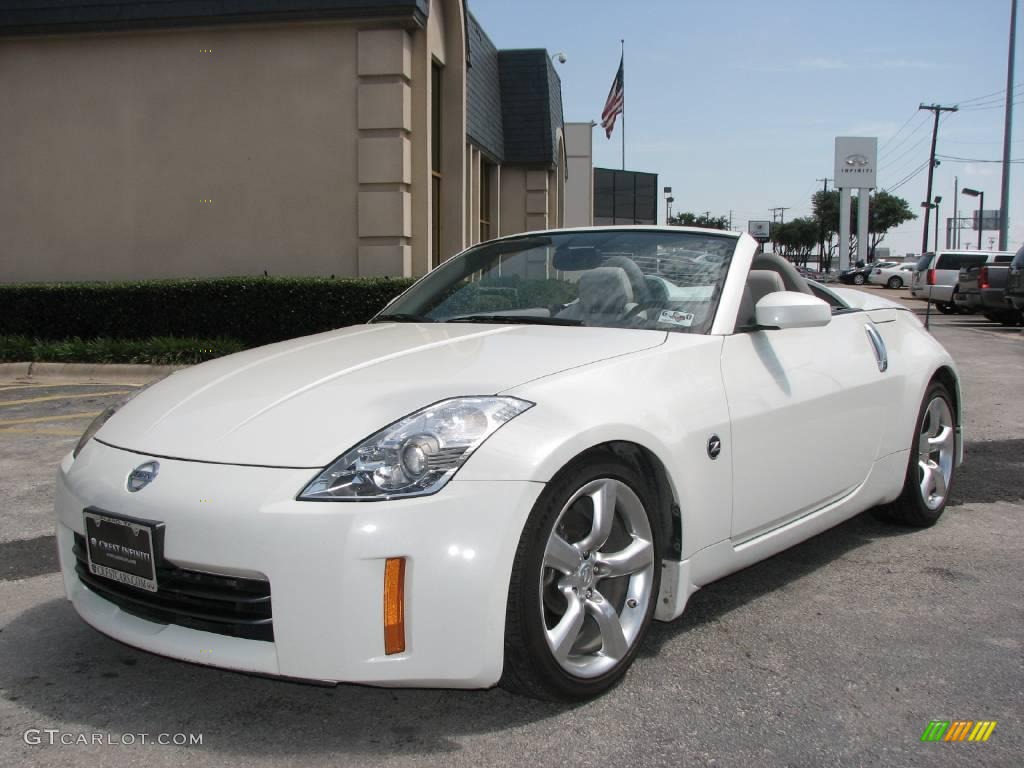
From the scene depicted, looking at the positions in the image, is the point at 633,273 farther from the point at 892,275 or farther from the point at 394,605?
the point at 892,275

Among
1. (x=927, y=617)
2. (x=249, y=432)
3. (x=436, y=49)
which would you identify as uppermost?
(x=436, y=49)

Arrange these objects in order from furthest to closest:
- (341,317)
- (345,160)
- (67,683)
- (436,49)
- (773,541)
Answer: (436,49), (345,160), (341,317), (773,541), (67,683)

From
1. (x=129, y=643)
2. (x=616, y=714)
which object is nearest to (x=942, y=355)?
(x=616, y=714)

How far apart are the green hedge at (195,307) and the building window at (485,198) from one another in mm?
7895

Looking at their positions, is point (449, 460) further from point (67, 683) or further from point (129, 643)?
point (67, 683)

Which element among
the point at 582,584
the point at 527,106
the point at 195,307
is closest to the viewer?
the point at 582,584

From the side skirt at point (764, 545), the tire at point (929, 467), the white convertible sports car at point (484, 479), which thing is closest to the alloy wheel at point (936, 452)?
the tire at point (929, 467)

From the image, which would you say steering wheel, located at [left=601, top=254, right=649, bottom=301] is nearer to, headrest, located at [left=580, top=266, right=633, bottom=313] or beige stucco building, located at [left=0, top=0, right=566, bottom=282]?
headrest, located at [left=580, top=266, right=633, bottom=313]

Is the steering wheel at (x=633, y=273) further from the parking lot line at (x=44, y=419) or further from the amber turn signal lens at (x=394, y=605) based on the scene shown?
the parking lot line at (x=44, y=419)

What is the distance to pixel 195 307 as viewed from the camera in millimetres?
11492

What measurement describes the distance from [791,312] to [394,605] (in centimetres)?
183

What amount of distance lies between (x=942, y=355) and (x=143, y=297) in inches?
373

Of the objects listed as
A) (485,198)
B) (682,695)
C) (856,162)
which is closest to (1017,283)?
(485,198)

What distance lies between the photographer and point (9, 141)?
41.9 feet
